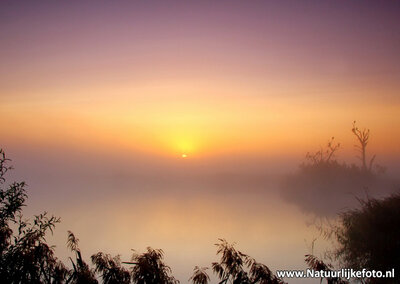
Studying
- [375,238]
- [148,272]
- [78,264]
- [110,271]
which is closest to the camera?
[148,272]

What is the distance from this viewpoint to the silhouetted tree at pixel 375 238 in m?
17.8

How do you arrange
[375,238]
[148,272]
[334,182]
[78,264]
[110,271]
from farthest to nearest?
[334,182] → [375,238] → [78,264] → [110,271] → [148,272]

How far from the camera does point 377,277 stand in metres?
16.4

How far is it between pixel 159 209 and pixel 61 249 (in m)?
30.1

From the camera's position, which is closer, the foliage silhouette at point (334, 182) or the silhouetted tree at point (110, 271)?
the silhouetted tree at point (110, 271)

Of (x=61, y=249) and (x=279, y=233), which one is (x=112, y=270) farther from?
(x=279, y=233)

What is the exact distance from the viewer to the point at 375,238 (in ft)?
64.6

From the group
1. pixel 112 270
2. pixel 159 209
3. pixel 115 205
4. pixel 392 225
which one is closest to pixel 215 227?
pixel 159 209

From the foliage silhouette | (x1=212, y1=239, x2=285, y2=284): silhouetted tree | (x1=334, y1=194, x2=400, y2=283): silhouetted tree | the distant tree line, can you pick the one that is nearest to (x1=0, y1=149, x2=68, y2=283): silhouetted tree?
the distant tree line

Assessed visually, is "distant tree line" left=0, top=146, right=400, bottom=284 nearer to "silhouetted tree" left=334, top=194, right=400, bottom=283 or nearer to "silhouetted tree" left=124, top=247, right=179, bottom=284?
"silhouetted tree" left=124, top=247, right=179, bottom=284

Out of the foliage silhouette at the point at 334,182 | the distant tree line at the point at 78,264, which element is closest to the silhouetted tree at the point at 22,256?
the distant tree line at the point at 78,264

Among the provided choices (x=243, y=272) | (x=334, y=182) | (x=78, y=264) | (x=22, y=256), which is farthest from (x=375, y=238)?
(x=334, y=182)

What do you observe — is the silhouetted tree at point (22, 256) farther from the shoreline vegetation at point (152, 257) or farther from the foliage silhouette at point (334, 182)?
the foliage silhouette at point (334, 182)

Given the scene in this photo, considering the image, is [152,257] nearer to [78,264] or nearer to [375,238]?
[78,264]
